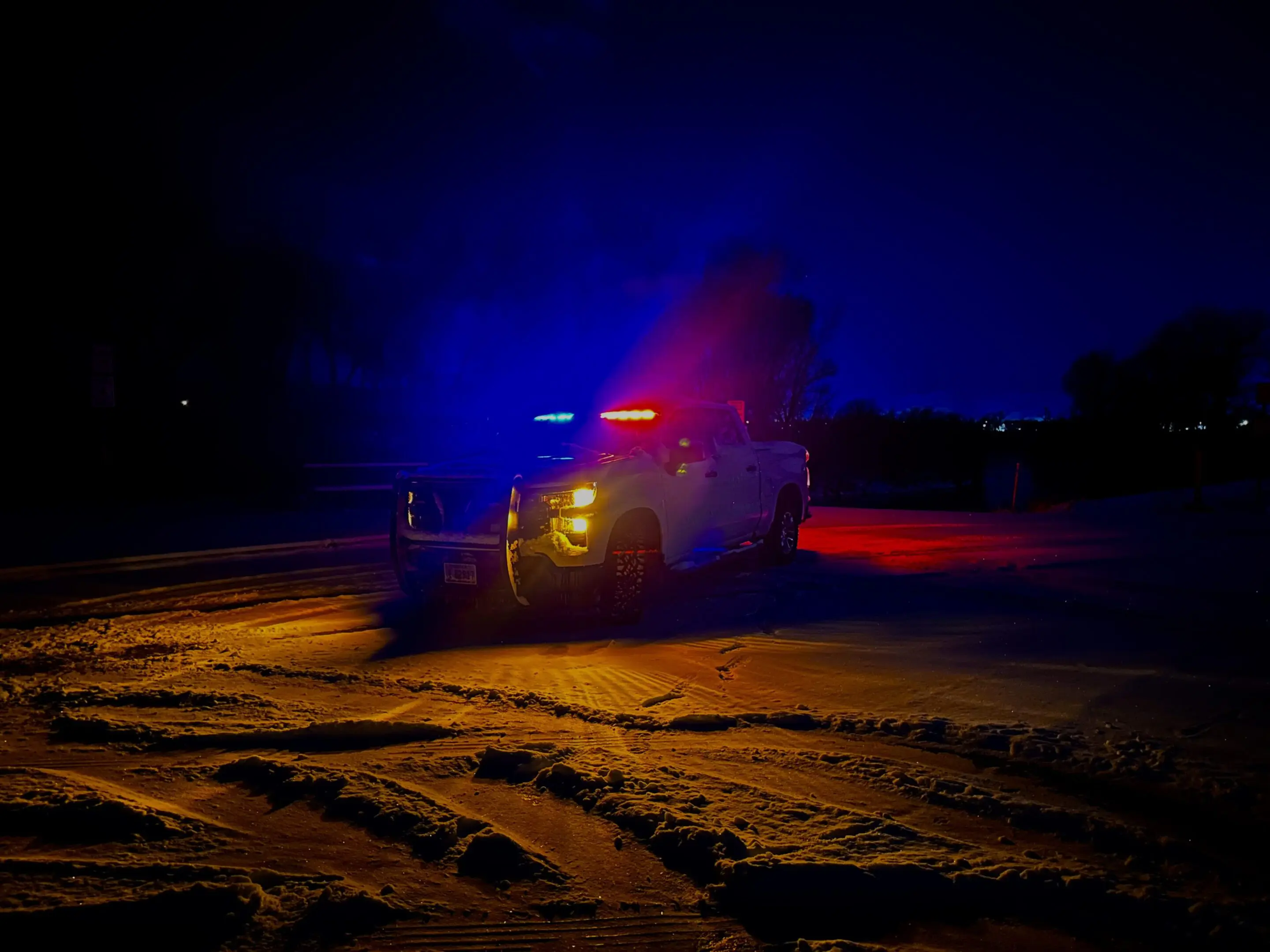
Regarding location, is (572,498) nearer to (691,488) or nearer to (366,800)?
(691,488)

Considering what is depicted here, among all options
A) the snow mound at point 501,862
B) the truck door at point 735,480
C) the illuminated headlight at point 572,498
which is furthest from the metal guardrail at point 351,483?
the snow mound at point 501,862

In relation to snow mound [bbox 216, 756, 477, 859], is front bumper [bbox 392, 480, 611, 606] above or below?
above

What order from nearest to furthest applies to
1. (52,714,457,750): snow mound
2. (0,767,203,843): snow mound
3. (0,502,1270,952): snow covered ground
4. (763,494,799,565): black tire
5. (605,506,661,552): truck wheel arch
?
(0,502,1270,952): snow covered ground → (0,767,203,843): snow mound → (52,714,457,750): snow mound → (605,506,661,552): truck wheel arch → (763,494,799,565): black tire

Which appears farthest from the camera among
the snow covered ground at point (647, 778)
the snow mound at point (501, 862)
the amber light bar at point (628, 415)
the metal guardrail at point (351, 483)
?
the metal guardrail at point (351, 483)

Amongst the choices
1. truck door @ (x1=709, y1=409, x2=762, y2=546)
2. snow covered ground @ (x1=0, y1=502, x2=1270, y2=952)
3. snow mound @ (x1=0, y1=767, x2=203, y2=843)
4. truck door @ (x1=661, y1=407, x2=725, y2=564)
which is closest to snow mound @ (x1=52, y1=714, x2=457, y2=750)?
snow covered ground @ (x1=0, y1=502, x2=1270, y2=952)

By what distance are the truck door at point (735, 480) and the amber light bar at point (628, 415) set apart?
3.71 feet

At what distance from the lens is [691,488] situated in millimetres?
9852

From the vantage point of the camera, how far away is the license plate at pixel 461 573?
27.6 ft

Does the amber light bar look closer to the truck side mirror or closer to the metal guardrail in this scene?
the truck side mirror

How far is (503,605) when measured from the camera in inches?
367

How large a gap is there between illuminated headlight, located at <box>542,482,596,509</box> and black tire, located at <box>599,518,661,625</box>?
425 millimetres

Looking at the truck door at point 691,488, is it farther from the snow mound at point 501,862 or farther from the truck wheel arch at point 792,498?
the snow mound at point 501,862

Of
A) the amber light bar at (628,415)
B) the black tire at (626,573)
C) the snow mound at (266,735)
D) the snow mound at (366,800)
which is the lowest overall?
the snow mound at (366,800)

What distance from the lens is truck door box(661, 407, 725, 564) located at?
9.47 metres
